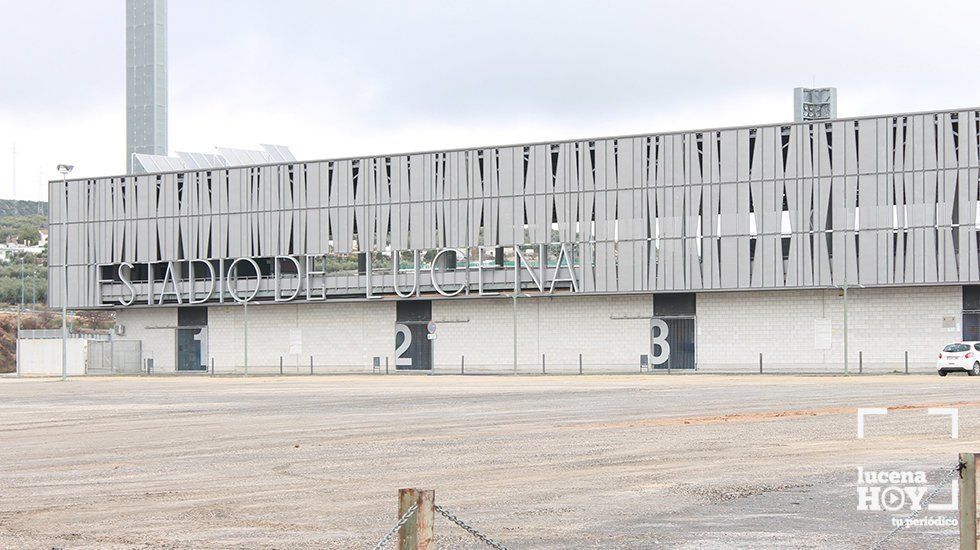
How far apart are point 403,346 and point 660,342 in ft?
50.4

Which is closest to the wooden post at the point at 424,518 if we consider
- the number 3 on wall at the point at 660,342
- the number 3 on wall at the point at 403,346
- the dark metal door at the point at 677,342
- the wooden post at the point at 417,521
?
the wooden post at the point at 417,521

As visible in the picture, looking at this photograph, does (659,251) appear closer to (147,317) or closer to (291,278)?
(291,278)

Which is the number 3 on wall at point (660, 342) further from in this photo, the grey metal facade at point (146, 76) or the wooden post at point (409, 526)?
the wooden post at point (409, 526)

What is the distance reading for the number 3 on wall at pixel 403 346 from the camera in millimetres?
77000

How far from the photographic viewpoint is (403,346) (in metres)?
77.3

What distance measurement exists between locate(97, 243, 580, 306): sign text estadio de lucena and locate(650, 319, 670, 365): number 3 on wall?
15.7 feet

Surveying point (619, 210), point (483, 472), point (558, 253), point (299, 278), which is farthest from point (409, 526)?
point (299, 278)

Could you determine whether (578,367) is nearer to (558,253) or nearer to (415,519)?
(558,253)

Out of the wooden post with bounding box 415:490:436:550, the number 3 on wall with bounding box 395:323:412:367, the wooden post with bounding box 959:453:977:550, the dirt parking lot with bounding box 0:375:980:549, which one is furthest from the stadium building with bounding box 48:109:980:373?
the wooden post with bounding box 415:490:436:550

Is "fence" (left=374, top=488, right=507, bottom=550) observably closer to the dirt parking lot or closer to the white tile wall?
the dirt parking lot

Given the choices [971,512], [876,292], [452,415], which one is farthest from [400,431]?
[876,292]

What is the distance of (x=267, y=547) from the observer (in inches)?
466

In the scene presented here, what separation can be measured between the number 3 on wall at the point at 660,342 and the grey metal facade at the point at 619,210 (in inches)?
93.4

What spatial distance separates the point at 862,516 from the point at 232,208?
71541mm
